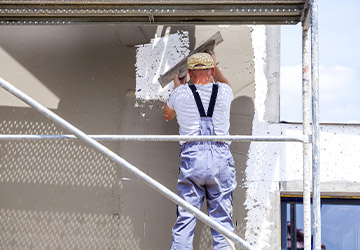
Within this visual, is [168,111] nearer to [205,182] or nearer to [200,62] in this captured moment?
[200,62]

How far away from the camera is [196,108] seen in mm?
4238

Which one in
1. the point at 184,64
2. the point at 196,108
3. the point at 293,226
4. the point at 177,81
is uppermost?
the point at 184,64

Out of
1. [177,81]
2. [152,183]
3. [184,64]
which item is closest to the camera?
[152,183]

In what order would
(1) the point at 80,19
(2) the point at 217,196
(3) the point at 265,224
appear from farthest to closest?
1. (3) the point at 265,224
2. (1) the point at 80,19
3. (2) the point at 217,196

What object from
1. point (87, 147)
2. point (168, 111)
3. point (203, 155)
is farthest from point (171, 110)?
point (87, 147)

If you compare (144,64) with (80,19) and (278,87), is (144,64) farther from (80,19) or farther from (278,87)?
(278,87)

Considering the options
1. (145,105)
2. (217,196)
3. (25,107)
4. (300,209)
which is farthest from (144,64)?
(300,209)

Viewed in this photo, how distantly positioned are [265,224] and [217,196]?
3.01 ft

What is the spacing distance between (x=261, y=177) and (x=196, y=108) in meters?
1.09

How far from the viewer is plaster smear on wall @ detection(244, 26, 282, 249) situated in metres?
4.86

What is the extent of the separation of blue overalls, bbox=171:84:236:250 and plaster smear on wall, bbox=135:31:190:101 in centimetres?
93

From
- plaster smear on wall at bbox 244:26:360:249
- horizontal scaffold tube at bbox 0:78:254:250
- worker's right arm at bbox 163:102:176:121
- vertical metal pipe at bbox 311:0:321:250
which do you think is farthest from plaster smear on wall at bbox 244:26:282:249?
horizontal scaffold tube at bbox 0:78:254:250

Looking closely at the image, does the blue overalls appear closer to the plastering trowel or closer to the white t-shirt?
the white t-shirt

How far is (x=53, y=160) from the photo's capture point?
5.03 metres
